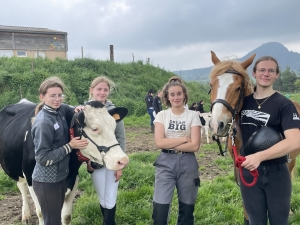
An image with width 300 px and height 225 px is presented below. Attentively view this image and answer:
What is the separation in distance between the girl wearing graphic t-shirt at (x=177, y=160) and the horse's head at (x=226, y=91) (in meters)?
0.43

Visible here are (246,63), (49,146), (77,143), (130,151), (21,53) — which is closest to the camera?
(49,146)

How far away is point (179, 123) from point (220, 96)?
0.60 m

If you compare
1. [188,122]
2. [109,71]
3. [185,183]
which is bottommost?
[185,183]

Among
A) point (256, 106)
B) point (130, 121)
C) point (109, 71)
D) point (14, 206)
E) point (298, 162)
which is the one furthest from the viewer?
point (109, 71)

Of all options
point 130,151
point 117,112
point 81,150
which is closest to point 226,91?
point 117,112

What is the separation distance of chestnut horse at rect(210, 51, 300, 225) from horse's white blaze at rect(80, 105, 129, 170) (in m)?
0.96

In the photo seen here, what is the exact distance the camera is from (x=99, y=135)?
2.88m

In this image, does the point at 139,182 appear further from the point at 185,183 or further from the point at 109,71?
the point at 109,71

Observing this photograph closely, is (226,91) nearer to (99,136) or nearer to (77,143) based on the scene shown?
(99,136)

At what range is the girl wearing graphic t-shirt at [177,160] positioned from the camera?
9.70 ft

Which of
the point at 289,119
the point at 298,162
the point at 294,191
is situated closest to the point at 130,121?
the point at 298,162

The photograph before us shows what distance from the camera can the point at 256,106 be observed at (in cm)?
247

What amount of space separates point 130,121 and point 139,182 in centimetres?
869

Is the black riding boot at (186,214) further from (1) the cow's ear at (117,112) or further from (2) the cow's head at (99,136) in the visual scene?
(1) the cow's ear at (117,112)
